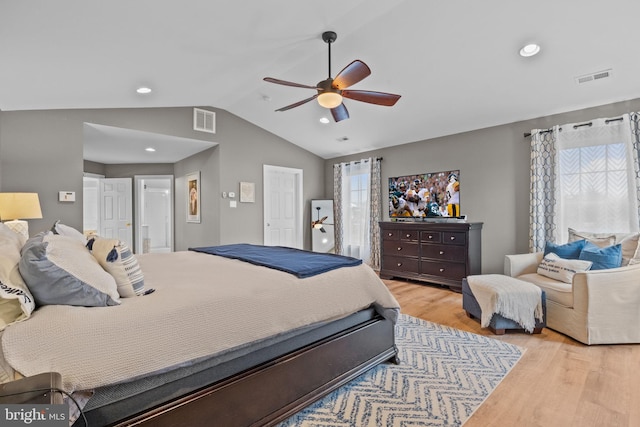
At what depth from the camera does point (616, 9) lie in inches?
99.9

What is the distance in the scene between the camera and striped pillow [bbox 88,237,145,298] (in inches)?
60.4

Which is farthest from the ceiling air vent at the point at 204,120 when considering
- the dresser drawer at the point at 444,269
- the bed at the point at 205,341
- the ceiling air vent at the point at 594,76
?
the ceiling air vent at the point at 594,76

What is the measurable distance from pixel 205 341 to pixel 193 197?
5.18 metres

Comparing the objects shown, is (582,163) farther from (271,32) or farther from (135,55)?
(135,55)

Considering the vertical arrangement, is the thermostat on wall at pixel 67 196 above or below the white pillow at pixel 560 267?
above

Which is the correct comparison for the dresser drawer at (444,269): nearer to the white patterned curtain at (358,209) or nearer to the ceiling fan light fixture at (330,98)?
the white patterned curtain at (358,209)

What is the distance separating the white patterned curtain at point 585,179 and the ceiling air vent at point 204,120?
15.3 feet

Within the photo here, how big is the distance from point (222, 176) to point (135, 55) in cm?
258

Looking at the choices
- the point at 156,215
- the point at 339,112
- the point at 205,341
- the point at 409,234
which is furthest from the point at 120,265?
the point at 156,215

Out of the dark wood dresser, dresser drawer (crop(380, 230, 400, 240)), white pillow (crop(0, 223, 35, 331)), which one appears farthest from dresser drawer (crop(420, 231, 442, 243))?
white pillow (crop(0, 223, 35, 331))

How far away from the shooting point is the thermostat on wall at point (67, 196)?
3.94m

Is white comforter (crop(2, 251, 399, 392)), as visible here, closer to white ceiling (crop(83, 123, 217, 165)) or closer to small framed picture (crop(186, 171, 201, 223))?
white ceiling (crop(83, 123, 217, 165))

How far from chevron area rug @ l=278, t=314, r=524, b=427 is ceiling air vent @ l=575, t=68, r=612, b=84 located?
2.85 meters
